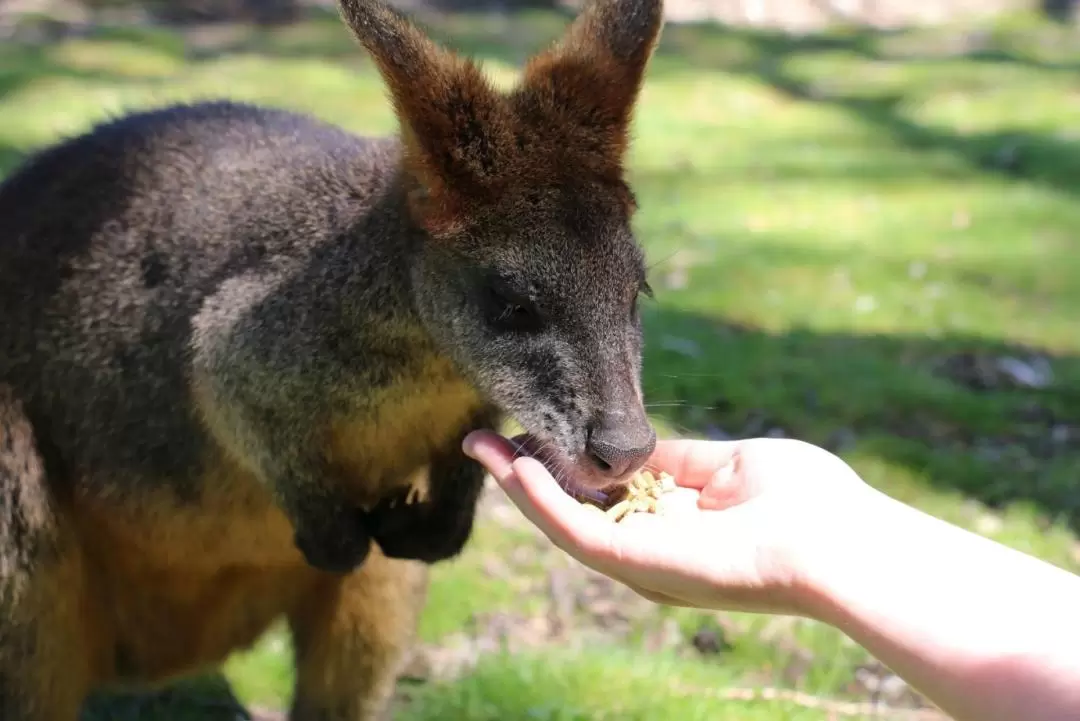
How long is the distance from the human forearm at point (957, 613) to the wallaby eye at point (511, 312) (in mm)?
675

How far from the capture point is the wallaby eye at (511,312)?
7.51 ft

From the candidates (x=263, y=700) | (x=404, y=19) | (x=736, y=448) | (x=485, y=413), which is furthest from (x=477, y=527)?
(x=404, y=19)

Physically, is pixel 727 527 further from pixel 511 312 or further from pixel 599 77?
pixel 599 77

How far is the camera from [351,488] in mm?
Result: 2738

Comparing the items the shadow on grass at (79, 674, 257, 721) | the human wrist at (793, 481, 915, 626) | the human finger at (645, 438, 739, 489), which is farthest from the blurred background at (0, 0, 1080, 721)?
the human finger at (645, 438, 739, 489)

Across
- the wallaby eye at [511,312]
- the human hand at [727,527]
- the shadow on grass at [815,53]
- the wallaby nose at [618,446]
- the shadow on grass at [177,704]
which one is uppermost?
the wallaby eye at [511,312]

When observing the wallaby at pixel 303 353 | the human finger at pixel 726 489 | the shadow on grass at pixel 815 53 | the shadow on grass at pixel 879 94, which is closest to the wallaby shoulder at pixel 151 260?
the wallaby at pixel 303 353

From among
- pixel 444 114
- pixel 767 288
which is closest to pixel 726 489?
pixel 444 114

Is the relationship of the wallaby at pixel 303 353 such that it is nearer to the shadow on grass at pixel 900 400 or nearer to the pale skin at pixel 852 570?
the pale skin at pixel 852 570

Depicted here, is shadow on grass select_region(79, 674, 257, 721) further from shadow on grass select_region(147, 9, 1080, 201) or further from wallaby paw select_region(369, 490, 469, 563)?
shadow on grass select_region(147, 9, 1080, 201)

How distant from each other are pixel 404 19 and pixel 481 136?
29cm

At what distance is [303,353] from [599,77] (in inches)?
32.6

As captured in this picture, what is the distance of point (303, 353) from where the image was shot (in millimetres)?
2572

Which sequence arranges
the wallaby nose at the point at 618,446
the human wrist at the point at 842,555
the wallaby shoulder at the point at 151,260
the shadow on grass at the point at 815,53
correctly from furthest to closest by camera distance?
1. the shadow on grass at the point at 815,53
2. the wallaby shoulder at the point at 151,260
3. the wallaby nose at the point at 618,446
4. the human wrist at the point at 842,555
